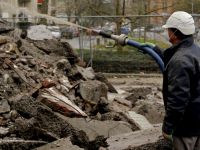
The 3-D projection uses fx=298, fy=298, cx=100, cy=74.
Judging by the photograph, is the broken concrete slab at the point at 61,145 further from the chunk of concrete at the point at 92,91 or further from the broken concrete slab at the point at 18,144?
the chunk of concrete at the point at 92,91

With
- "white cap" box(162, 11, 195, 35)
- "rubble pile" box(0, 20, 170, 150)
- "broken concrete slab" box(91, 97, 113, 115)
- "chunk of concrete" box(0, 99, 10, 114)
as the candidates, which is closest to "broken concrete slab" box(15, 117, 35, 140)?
"rubble pile" box(0, 20, 170, 150)

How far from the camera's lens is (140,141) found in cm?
416

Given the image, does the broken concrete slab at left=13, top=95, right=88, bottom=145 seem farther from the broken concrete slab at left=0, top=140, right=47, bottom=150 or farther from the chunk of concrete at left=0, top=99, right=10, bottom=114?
the chunk of concrete at left=0, top=99, right=10, bottom=114

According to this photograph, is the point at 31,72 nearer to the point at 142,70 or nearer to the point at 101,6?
the point at 142,70

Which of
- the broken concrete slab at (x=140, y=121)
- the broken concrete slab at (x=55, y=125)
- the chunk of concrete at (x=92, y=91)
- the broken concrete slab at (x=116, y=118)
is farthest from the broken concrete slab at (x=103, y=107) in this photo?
the broken concrete slab at (x=55, y=125)

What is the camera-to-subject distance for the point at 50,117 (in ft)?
15.2

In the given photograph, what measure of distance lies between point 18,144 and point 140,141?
172 centimetres

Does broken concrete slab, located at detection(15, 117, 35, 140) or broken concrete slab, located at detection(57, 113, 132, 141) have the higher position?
broken concrete slab, located at detection(15, 117, 35, 140)

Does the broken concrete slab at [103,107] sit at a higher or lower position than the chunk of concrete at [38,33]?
lower

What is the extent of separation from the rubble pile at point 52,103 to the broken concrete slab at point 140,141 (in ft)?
0.21

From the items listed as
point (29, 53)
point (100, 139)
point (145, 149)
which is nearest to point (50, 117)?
point (100, 139)

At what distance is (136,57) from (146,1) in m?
3.75

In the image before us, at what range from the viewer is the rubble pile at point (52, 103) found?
4.46 metres

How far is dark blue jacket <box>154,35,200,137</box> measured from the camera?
2900mm
